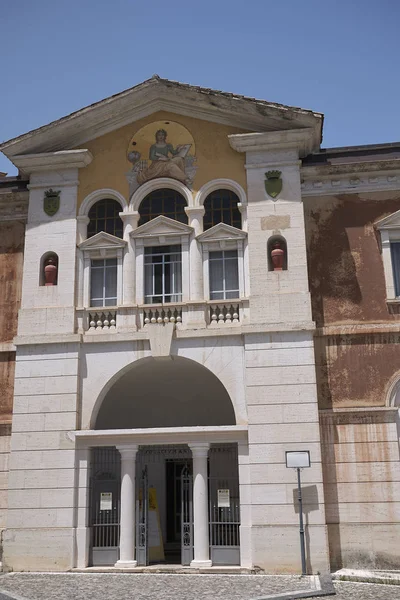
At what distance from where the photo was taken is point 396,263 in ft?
61.3

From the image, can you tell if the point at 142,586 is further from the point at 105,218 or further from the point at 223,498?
the point at 105,218

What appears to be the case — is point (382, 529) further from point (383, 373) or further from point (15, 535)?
point (15, 535)

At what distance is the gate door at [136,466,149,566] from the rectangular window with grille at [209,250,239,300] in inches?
204

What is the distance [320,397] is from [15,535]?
8450 millimetres

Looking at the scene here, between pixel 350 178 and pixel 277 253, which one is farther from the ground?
pixel 350 178

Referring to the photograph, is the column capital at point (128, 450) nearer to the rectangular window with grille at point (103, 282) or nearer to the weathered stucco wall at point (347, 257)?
the rectangular window with grille at point (103, 282)

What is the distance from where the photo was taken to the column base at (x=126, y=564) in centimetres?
1700

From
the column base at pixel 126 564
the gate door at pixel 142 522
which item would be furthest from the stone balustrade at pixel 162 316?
the column base at pixel 126 564

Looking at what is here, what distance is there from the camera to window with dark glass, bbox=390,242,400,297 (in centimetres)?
1849

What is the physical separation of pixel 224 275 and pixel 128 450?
17.4ft

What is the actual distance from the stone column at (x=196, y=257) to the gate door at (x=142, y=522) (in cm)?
497

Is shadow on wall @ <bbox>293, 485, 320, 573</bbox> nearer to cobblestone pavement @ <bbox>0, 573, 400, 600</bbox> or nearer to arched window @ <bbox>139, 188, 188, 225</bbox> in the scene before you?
cobblestone pavement @ <bbox>0, 573, 400, 600</bbox>

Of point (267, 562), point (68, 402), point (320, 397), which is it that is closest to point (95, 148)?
point (68, 402)

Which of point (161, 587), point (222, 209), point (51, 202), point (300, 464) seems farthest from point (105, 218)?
point (161, 587)
